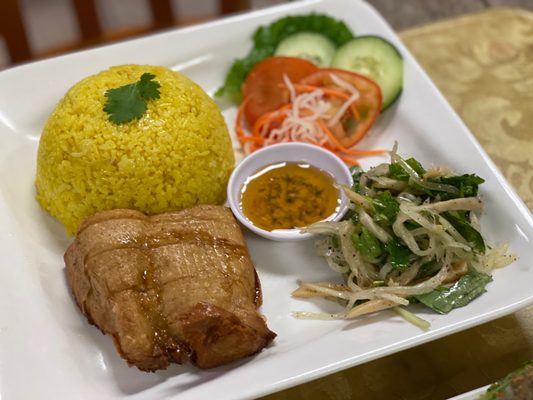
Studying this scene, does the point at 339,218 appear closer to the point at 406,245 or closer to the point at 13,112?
the point at 406,245

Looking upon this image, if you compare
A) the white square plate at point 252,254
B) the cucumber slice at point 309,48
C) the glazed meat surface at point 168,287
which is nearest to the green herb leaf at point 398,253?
the white square plate at point 252,254

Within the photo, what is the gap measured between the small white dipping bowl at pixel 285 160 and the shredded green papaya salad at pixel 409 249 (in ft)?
1.06

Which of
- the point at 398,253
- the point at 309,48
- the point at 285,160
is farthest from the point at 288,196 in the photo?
the point at 309,48

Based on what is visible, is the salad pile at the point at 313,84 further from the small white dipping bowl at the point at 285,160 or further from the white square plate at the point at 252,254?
the small white dipping bowl at the point at 285,160

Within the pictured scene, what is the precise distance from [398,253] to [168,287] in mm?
1146

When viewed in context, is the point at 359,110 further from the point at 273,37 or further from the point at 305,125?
the point at 273,37

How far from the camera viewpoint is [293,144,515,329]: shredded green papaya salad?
308cm

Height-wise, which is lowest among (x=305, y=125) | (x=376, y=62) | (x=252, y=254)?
(x=252, y=254)

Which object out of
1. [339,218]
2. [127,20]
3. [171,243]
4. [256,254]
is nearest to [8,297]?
[171,243]

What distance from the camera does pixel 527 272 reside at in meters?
3.09

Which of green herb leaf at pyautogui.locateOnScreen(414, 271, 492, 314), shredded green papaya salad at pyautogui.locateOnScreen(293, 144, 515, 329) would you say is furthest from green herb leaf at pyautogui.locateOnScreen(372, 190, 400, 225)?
green herb leaf at pyautogui.locateOnScreen(414, 271, 492, 314)

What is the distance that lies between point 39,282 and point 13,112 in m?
1.37

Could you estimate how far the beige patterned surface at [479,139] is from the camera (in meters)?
3.02

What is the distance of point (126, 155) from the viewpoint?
3.52m
